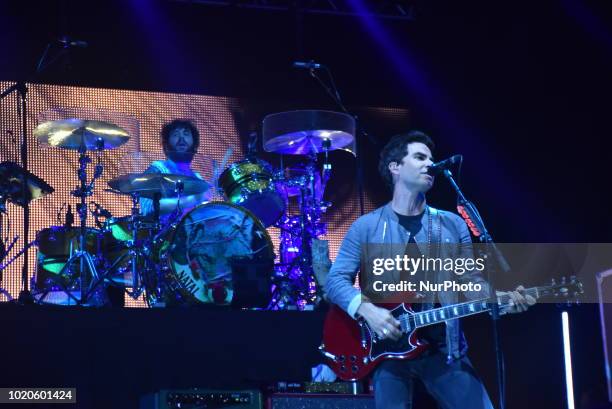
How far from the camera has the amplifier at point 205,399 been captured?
5.70m

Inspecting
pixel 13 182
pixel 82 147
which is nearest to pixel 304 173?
pixel 82 147

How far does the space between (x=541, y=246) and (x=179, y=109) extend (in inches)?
159

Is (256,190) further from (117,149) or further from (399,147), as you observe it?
(399,147)

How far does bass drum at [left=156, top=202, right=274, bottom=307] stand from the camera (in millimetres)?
7379

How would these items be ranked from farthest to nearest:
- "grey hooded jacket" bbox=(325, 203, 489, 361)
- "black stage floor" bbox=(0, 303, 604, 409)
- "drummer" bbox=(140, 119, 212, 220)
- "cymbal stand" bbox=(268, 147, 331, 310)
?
"drummer" bbox=(140, 119, 212, 220), "cymbal stand" bbox=(268, 147, 331, 310), "black stage floor" bbox=(0, 303, 604, 409), "grey hooded jacket" bbox=(325, 203, 489, 361)

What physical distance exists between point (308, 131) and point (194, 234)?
1703 mm

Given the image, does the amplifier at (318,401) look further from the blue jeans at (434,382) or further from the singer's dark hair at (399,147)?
the singer's dark hair at (399,147)

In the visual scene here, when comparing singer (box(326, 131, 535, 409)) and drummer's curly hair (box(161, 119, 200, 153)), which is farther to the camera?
drummer's curly hair (box(161, 119, 200, 153))

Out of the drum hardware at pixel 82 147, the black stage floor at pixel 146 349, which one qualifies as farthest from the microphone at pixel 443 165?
the drum hardware at pixel 82 147

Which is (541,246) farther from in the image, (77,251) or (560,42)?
(77,251)

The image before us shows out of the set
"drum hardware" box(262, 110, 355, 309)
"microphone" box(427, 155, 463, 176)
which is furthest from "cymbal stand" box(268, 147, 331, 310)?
"microphone" box(427, 155, 463, 176)

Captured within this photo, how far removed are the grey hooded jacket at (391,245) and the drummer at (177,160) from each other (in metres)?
2.64

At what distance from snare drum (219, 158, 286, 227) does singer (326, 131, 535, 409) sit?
10.4 feet

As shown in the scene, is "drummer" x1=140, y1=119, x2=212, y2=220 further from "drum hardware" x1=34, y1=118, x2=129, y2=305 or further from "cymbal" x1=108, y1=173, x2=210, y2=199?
"drum hardware" x1=34, y1=118, x2=129, y2=305
